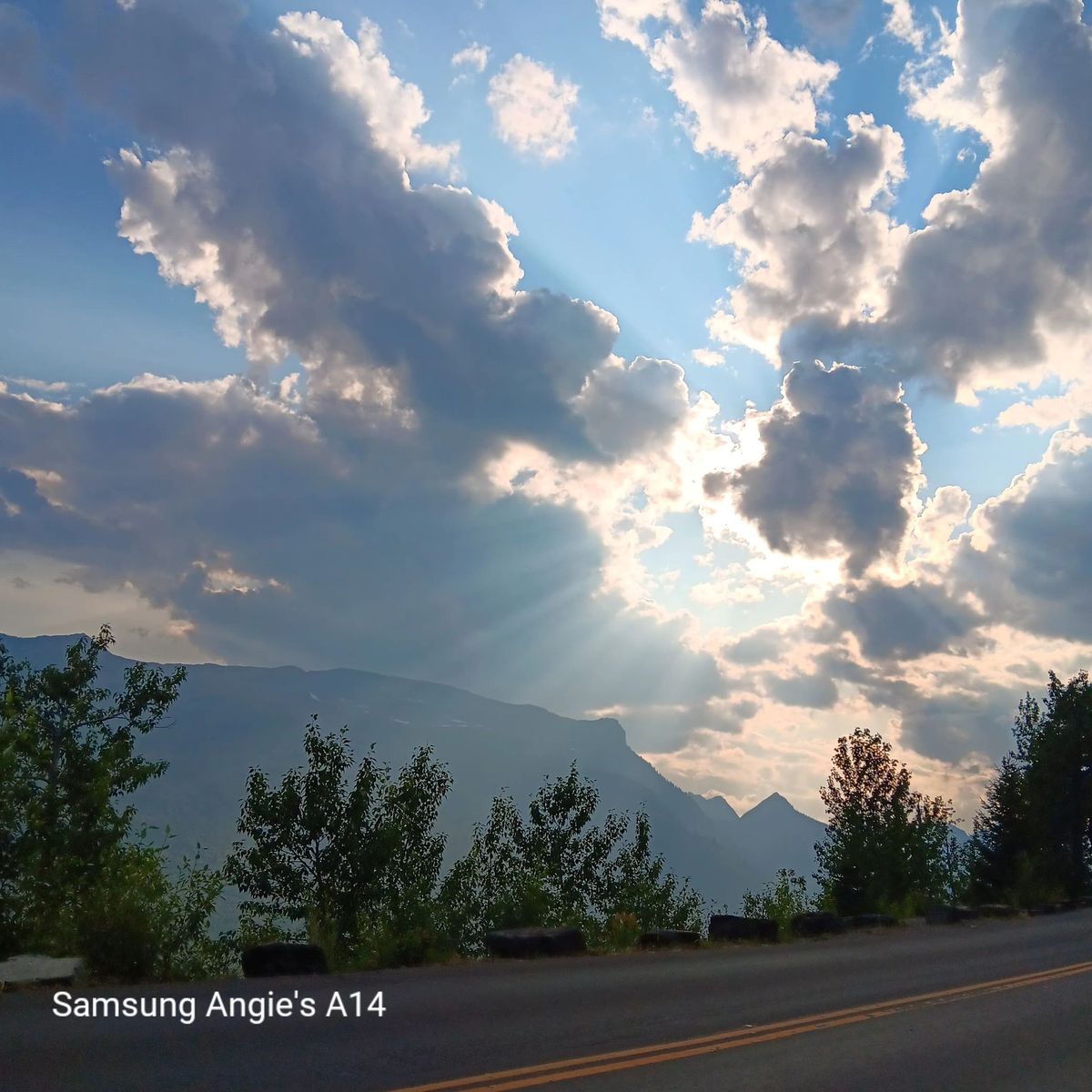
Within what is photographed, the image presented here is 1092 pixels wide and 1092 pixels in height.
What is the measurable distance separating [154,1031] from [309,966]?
4159mm

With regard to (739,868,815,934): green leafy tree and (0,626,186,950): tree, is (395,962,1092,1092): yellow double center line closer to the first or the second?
(739,868,815,934): green leafy tree

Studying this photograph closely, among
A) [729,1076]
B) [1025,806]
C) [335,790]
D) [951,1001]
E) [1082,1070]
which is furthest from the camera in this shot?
[1025,806]

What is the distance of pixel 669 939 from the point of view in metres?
17.6

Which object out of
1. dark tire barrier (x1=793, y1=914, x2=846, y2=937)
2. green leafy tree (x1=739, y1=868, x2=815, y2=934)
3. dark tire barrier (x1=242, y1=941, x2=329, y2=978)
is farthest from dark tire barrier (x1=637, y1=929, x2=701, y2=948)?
dark tire barrier (x1=242, y1=941, x2=329, y2=978)

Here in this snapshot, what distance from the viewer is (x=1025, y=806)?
170ft

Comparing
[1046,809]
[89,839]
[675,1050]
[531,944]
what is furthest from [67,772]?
[1046,809]

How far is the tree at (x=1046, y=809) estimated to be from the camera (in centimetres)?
5150

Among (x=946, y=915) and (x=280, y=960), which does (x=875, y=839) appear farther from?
(x=280, y=960)

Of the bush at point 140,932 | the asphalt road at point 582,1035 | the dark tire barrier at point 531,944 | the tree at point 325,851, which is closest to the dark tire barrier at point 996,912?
the asphalt road at point 582,1035

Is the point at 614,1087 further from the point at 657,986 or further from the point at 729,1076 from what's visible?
the point at 657,986

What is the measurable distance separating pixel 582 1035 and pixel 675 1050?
959 mm

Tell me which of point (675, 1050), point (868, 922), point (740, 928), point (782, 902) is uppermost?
point (675, 1050)

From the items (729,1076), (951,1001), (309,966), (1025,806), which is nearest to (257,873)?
(309,966)

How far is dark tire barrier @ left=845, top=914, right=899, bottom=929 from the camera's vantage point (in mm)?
22964
